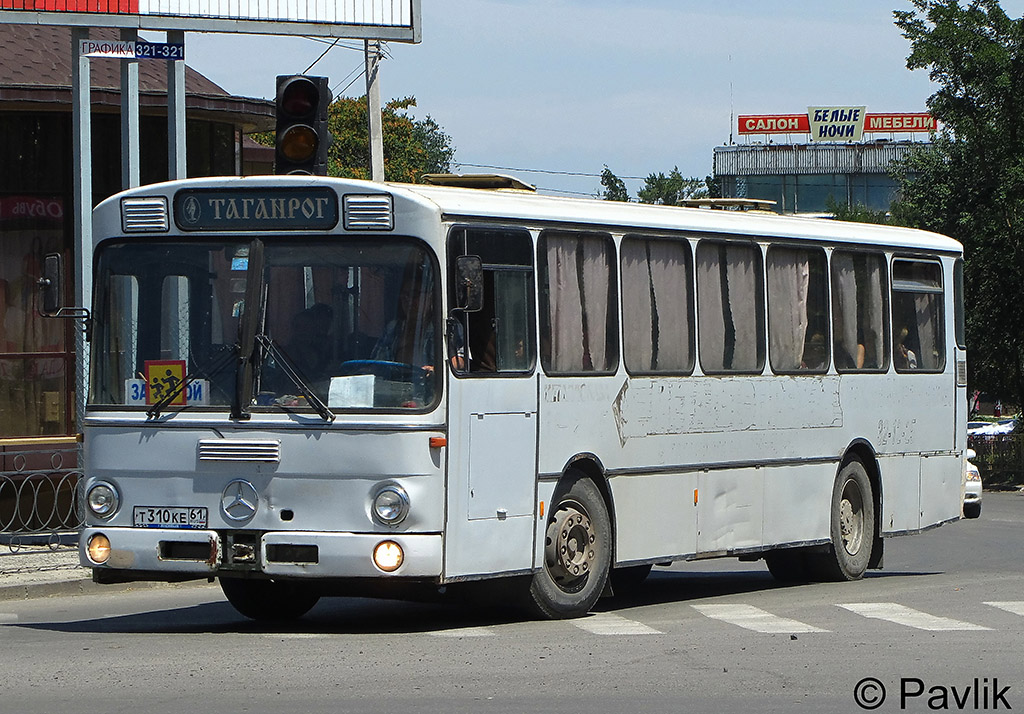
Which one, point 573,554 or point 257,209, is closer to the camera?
point 257,209

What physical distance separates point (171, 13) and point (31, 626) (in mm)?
7117

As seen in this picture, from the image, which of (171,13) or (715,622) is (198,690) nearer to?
(715,622)

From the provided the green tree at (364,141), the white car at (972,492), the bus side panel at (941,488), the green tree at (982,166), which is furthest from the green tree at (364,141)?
the bus side panel at (941,488)

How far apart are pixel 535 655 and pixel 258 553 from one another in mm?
1893

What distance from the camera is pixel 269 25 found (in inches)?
698

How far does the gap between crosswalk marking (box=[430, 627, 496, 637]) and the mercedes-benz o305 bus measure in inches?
13.9

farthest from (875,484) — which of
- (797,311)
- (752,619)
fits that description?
(752,619)

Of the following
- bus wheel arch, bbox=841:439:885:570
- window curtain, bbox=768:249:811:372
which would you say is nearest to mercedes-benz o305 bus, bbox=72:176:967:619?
window curtain, bbox=768:249:811:372

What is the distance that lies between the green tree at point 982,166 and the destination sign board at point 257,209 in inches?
1170

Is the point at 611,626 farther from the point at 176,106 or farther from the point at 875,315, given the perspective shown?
the point at 176,106

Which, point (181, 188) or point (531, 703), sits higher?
point (181, 188)

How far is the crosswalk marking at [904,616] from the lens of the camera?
11711 millimetres

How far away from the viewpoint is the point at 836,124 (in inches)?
4419

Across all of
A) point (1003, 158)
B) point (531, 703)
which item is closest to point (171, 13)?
point (531, 703)
